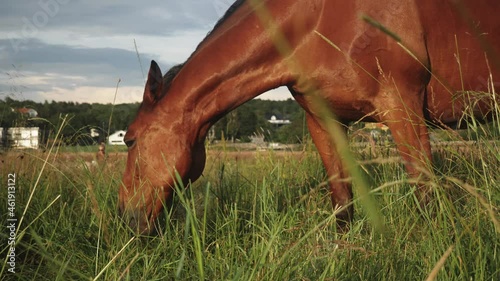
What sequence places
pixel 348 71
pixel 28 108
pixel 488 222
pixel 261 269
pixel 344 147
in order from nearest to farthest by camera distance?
pixel 344 147 < pixel 261 269 < pixel 488 222 < pixel 348 71 < pixel 28 108

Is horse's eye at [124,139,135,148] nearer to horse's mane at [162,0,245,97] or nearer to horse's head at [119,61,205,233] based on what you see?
horse's head at [119,61,205,233]

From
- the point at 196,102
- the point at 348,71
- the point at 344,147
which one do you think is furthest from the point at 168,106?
the point at 344,147

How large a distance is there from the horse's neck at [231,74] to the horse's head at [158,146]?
0.33 feet

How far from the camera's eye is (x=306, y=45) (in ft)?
11.7

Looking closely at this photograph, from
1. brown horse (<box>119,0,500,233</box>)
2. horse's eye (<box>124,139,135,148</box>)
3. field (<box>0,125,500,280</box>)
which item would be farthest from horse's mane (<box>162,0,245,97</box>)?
field (<box>0,125,500,280</box>)

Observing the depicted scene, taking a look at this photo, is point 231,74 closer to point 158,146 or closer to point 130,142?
point 158,146

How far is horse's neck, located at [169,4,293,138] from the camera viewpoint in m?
3.60

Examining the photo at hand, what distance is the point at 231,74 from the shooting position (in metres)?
3.61

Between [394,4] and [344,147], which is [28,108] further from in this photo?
[344,147]

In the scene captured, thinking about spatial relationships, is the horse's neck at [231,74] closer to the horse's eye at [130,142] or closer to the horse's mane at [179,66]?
the horse's mane at [179,66]

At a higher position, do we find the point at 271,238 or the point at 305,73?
the point at 305,73

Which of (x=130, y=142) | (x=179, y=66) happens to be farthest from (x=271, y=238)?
(x=179, y=66)

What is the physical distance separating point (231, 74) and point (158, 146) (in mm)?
663

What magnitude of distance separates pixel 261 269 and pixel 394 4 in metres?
2.32
